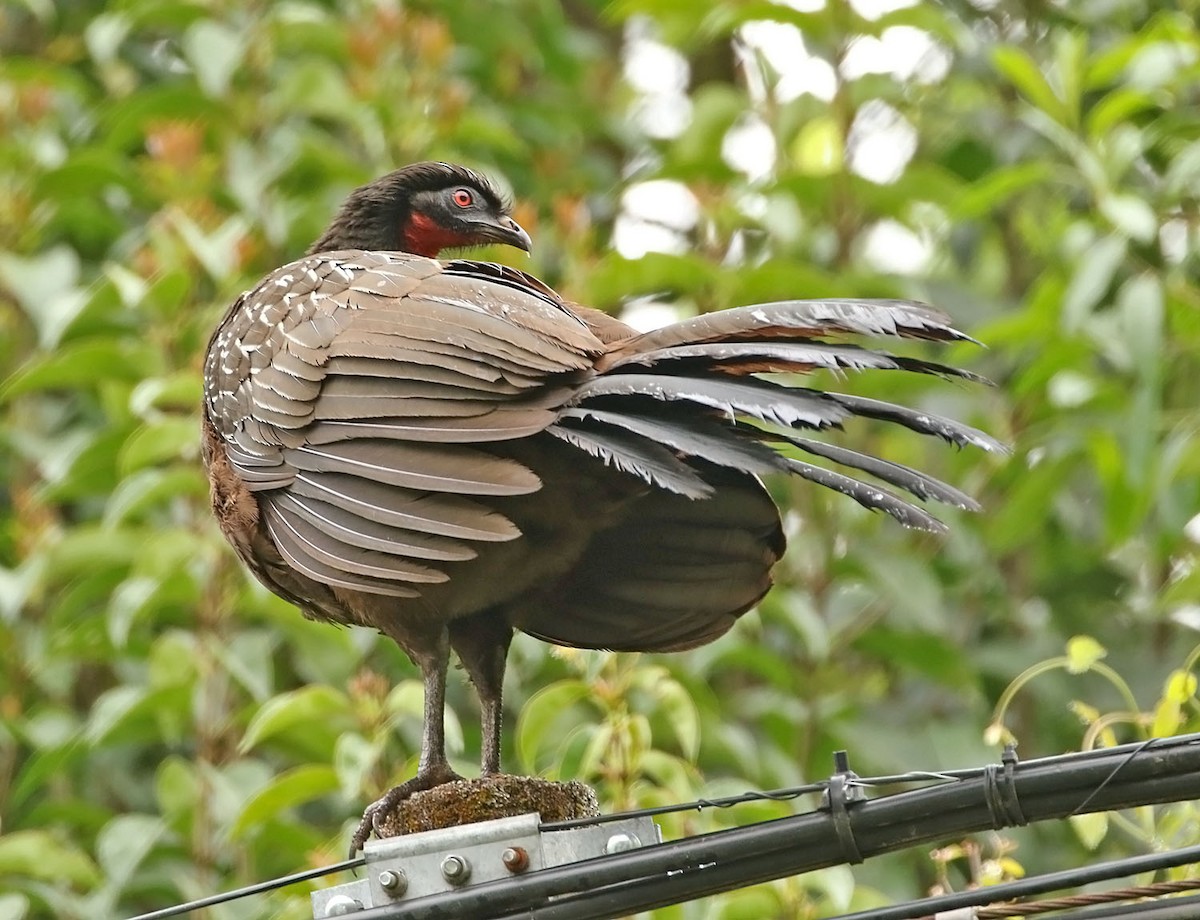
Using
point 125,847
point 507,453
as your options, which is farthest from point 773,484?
point 507,453

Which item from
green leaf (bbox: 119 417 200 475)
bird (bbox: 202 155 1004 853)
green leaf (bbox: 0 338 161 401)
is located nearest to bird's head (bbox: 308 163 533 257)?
bird (bbox: 202 155 1004 853)

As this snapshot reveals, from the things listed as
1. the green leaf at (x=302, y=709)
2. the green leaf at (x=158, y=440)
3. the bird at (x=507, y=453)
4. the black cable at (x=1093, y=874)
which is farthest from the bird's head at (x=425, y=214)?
the black cable at (x=1093, y=874)

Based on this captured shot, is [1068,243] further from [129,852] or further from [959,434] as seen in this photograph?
[129,852]

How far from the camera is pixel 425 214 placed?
4.30 meters

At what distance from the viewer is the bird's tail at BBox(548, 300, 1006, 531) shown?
272cm

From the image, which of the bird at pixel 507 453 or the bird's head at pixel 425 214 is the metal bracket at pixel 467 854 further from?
the bird's head at pixel 425 214

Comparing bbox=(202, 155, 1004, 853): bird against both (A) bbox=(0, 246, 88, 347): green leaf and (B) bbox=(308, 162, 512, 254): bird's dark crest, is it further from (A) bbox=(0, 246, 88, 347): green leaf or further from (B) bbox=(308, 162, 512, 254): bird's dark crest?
(A) bbox=(0, 246, 88, 347): green leaf

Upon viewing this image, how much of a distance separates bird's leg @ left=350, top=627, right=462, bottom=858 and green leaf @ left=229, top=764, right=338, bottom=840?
795 mm

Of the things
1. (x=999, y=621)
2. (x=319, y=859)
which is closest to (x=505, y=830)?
(x=319, y=859)

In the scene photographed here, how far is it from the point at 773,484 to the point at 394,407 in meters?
2.84

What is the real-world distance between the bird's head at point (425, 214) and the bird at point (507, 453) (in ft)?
1.52

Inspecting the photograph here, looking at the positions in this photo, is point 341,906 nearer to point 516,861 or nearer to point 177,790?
point 516,861

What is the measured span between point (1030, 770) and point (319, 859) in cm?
222

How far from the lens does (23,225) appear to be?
628 centimetres
